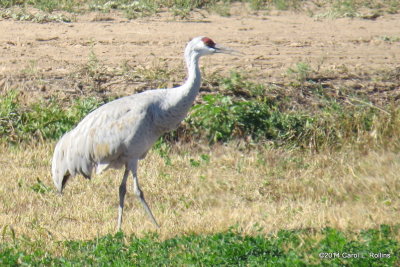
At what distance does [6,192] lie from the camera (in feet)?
25.3

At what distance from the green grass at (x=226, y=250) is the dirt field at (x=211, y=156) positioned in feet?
1.29

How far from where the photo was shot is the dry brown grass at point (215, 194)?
677 centimetres

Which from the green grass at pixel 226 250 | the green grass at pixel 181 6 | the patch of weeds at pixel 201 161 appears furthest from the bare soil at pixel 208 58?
the green grass at pixel 226 250

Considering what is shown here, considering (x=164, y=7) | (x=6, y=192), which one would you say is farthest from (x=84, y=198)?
(x=164, y=7)

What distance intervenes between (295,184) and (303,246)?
1.89 metres

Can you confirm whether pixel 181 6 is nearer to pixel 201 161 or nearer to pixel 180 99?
pixel 201 161

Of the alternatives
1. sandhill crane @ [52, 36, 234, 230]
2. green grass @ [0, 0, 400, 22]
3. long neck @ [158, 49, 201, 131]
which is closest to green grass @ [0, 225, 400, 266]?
sandhill crane @ [52, 36, 234, 230]

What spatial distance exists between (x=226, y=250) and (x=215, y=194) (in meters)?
1.99

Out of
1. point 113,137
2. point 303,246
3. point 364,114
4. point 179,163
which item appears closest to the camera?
point 303,246

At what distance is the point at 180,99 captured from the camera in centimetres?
711

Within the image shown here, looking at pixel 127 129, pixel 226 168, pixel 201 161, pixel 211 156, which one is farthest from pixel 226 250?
pixel 211 156

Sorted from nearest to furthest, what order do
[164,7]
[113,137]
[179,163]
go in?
[113,137]
[179,163]
[164,7]

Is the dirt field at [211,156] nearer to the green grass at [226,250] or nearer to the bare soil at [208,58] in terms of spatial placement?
the bare soil at [208,58]

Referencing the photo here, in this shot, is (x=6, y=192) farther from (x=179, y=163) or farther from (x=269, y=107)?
(x=269, y=107)
